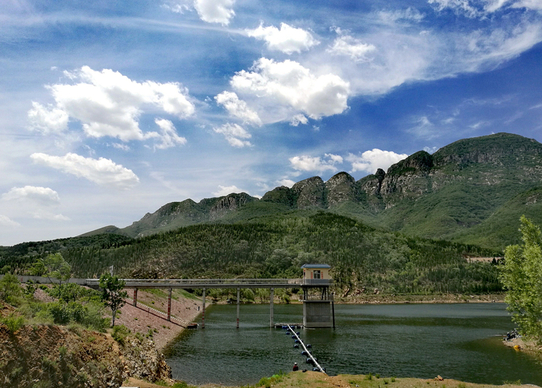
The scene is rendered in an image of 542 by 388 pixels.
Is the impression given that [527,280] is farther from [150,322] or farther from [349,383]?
[150,322]

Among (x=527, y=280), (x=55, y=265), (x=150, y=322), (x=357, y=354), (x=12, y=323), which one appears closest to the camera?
(x=12, y=323)

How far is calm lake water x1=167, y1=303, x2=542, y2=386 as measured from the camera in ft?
124

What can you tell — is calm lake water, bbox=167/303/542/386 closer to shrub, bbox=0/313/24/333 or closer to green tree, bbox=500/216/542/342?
green tree, bbox=500/216/542/342

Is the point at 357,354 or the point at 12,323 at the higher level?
the point at 12,323

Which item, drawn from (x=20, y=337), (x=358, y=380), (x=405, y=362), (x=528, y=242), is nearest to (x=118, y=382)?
(x=20, y=337)

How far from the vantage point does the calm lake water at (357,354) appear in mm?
37938

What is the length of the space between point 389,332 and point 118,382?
54.0 meters

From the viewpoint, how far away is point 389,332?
66.8 m

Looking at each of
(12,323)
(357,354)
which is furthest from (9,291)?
(357,354)

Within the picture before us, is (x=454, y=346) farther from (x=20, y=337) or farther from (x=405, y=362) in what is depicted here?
(x=20, y=337)

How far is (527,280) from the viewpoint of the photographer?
42094 millimetres

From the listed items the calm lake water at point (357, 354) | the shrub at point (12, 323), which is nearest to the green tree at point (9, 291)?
the shrub at point (12, 323)

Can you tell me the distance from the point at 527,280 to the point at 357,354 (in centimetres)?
2242

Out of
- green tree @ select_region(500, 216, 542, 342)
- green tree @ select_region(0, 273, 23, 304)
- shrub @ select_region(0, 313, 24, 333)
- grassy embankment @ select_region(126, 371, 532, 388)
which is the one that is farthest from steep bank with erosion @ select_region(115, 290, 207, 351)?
green tree @ select_region(500, 216, 542, 342)
